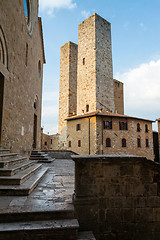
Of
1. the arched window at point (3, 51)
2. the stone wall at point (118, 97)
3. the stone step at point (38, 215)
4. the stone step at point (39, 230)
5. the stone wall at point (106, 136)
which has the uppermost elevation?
the stone wall at point (118, 97)

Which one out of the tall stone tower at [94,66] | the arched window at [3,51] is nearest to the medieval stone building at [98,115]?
the tall stone tower at [94,66]

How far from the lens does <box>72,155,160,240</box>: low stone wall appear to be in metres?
2.87

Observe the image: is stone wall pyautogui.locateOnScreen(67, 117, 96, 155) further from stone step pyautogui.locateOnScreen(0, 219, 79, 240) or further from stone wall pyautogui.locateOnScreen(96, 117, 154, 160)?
stone step pyautogui.locateOnScreen(0, 219, 79, 240)

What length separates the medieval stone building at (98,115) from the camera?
2183 cm

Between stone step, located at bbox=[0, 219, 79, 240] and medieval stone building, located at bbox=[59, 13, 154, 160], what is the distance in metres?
18.9

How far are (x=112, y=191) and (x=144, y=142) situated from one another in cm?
2274

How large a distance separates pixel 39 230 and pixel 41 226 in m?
0.07

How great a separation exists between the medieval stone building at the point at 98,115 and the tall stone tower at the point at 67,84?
35cm

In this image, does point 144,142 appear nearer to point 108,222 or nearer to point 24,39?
point 24,39

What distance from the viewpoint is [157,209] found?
10.4 ft

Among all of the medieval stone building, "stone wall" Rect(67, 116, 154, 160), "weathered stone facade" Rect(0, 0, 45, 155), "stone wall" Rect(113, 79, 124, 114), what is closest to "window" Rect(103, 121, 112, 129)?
the medieval stone building

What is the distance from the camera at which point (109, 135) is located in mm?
21922

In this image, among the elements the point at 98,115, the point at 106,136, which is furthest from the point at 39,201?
the point at 106,136

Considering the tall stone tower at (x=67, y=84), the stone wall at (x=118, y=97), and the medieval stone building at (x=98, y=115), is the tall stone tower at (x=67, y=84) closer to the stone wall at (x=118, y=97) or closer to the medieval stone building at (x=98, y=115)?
the medieval stone building at (x=98, y=115)
